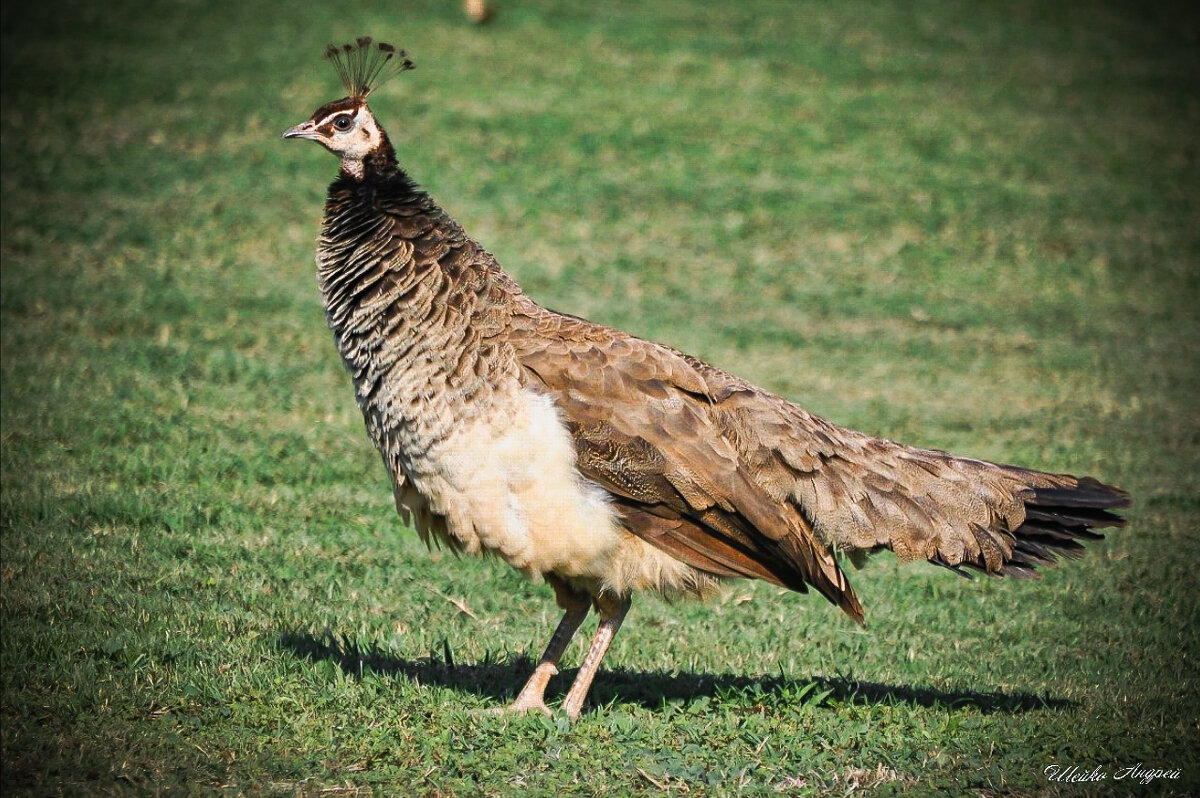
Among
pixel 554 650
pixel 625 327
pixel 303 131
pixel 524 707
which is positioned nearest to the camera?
pixel 524 707

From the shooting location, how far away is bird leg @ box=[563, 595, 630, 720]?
547cm

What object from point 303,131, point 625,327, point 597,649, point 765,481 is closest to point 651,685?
point 597,649

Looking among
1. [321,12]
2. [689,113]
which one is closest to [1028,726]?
[689,113]

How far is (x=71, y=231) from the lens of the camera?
1220cm

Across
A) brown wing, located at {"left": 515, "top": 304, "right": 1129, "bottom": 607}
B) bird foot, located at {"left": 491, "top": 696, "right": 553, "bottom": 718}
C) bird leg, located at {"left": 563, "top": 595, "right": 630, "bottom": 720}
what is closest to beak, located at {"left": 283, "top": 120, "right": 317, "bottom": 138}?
brown wing, located at {"left": 515, "top": 304, "right": 1129, "bottom": 607}

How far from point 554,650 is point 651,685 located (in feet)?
1.71

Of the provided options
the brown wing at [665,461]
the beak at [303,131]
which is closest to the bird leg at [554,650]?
the brown wing at [665,461]

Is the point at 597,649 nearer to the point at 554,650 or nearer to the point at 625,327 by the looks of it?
the point at 554,650

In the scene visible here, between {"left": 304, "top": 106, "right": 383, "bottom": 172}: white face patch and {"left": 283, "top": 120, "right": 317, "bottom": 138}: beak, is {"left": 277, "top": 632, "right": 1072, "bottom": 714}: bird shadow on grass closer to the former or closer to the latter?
{"left": 304, "top": 106, "right": 383, "bottom": 172}: white face patch

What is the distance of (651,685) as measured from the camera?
19.3 ft

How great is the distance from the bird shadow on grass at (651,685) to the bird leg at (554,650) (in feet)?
0.56

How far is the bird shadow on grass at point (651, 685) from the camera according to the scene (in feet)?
18.7

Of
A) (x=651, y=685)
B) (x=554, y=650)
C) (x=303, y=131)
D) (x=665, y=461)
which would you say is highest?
(x=303, y=131)

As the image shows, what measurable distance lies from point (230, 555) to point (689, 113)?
438 inches
